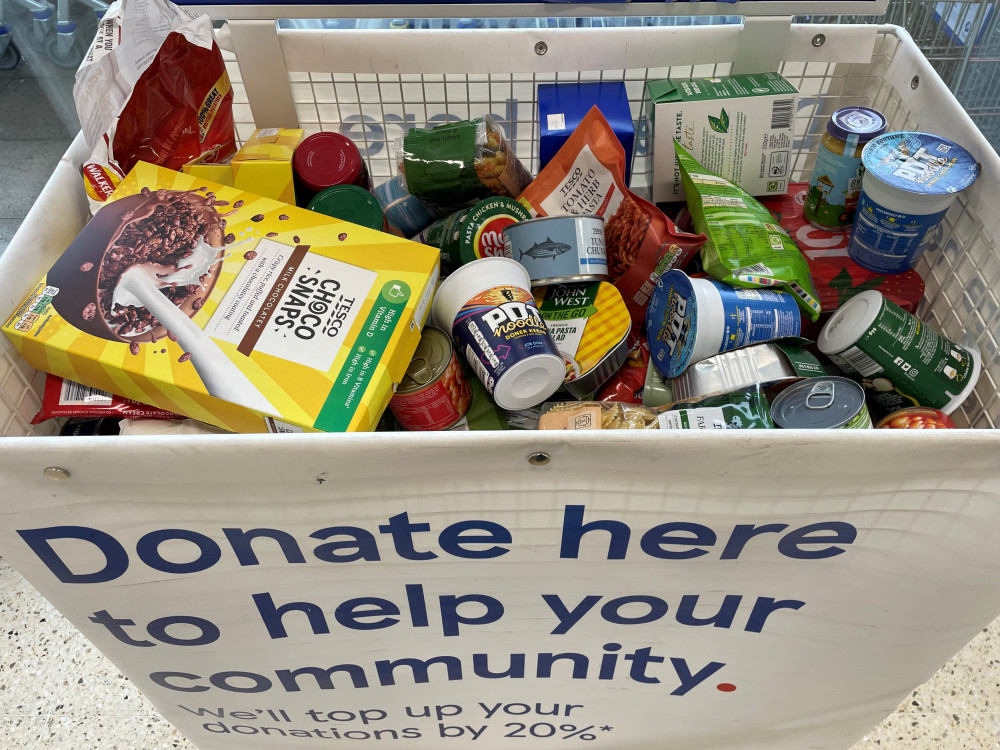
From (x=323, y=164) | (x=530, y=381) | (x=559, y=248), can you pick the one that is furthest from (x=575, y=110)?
(x=530, y=381)

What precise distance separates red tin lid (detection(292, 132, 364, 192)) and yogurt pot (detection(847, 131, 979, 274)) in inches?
27.5

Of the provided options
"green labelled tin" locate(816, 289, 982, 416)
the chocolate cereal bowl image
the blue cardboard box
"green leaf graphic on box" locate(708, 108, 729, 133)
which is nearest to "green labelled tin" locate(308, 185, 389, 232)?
the chocolate cereal bowl image

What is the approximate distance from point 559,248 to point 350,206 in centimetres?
29

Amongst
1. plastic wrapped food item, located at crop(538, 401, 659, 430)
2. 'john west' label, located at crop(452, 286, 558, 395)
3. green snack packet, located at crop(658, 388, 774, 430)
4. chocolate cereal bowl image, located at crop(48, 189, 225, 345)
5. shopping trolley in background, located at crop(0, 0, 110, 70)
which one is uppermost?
chocolate cereal bowl image, located at crop(48, 189, 225, 345)

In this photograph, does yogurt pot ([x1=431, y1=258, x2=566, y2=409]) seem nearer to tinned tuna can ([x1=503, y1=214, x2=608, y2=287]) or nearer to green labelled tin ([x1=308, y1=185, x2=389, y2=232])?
tinned tuna can ([x1=503, y1=214, x2=608, y2=287])

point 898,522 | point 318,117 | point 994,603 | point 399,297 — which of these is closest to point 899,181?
point 898,522

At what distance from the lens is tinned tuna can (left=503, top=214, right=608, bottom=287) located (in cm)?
100

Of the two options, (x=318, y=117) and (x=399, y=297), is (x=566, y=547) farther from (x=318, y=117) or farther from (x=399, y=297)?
(x=318, y=117)

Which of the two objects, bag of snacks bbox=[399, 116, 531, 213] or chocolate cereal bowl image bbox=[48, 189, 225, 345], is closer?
chocolate cereal bowl image bbox=[48, 189, 225, 345]

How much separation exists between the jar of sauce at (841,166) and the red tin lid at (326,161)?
2.24 ft

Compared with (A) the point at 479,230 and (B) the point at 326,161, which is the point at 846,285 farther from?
(B) the point at 326,161

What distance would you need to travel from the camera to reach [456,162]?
1089 millimetres

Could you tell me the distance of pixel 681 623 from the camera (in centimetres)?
96

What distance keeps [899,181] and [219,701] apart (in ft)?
3.83
